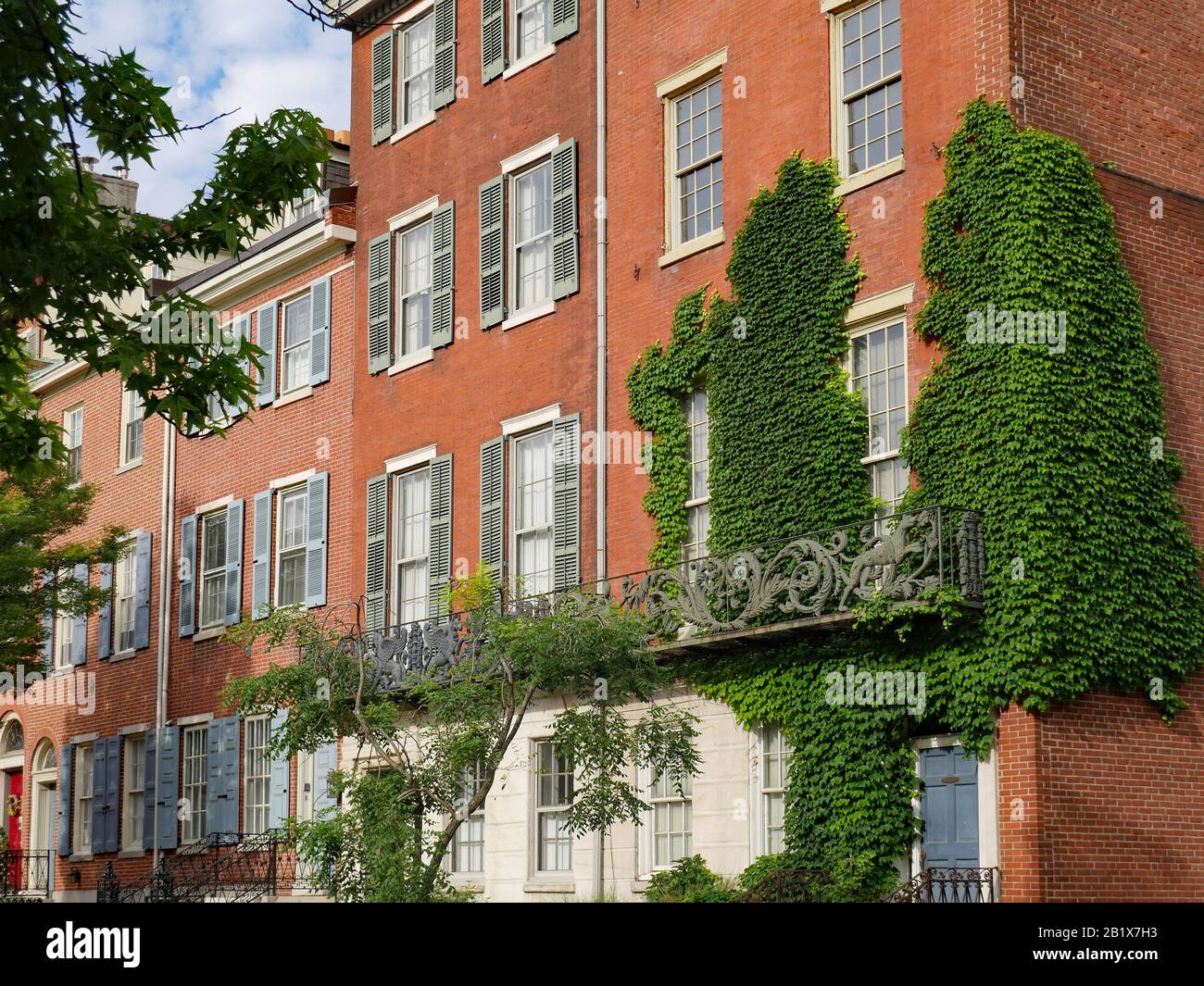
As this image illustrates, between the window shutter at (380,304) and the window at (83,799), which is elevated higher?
the window shutter at (380,304)

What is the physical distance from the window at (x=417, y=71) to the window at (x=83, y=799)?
14791 millimetres

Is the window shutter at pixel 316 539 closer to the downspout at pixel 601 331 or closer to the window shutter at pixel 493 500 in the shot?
the window shutter at pixel 493 500

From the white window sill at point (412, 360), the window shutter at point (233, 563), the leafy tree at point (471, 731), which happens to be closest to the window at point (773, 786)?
the leafy tree at point (471, 731)

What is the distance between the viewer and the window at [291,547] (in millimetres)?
28594

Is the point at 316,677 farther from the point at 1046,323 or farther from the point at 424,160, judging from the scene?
the point at 424,160

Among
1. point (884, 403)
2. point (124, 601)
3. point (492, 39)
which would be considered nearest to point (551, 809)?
point (884, 403)

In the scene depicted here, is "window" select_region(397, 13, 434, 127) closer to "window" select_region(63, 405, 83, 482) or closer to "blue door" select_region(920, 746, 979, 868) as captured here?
"window" select_region(63, 405, 83, 482)

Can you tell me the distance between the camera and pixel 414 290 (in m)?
26.7

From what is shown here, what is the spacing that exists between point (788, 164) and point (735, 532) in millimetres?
4346

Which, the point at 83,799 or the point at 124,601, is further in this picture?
the point at 83,799

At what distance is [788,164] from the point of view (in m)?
19.9

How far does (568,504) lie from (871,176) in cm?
627

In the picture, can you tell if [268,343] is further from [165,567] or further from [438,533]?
[438,533]
